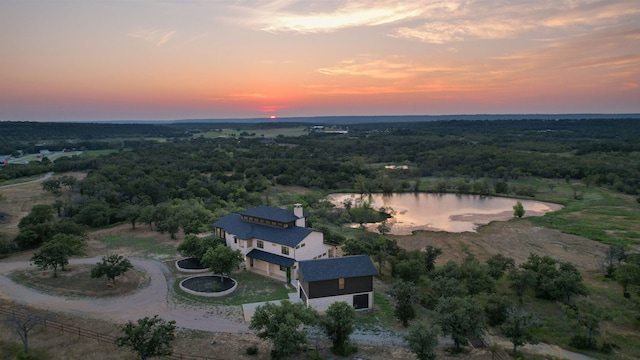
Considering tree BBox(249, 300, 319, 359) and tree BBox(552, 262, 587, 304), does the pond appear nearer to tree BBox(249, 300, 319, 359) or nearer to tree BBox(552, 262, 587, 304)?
tree BBox(552, 262, 587, 304)

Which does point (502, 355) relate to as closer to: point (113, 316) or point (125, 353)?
point (125, 353)

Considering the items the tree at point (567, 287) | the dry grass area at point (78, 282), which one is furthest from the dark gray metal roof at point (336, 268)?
the dry grass area at point (78, 282)

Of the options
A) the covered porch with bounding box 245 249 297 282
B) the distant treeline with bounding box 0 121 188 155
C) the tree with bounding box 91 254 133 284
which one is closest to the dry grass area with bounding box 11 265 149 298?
the tree with bounding box 91 254 133 284

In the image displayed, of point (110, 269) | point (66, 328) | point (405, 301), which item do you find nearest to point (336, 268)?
point (405, 301)

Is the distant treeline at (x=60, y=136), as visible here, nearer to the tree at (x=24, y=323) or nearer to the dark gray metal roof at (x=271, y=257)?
the tree at (x=24, y=323)

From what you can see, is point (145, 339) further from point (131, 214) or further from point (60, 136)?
point (60, 136)

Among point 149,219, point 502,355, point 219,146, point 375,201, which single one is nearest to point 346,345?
point 502,355
